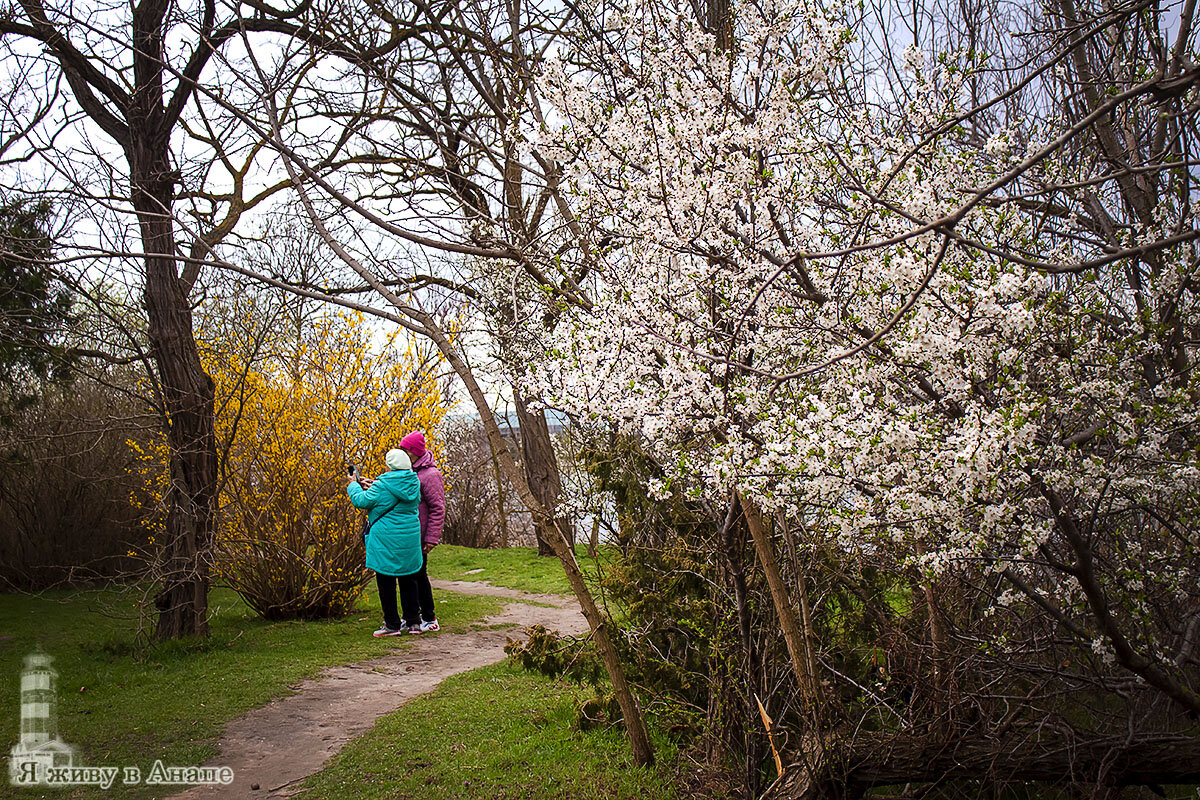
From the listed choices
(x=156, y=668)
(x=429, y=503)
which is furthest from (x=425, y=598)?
(x=156, y=668)

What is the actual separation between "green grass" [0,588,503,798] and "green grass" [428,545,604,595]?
2046 mm

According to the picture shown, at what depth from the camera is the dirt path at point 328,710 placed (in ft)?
13.3

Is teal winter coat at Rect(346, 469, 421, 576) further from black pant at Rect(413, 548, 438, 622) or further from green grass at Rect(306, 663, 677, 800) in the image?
green grass at Rect(306, 663, 677, 800)

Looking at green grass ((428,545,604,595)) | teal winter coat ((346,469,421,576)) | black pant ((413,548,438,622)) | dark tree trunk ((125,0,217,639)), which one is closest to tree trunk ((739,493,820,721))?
teal winter coat ((346,469,421,576))

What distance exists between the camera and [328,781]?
395cm

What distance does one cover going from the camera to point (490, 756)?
426 centimetres

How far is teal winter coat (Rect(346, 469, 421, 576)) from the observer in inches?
264

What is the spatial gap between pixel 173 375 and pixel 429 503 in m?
2.40

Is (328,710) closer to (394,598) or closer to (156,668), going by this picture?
(156,668)

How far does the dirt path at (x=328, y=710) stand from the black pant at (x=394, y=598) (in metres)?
0.24

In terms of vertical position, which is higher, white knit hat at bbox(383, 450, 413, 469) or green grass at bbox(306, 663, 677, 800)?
white knit hat at bbox(383, 450, 413, 469)

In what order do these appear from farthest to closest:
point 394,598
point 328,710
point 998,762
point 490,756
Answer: point 394,598 → point 328,710 → point 490,756 → point 998,762

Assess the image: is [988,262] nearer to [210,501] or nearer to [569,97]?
[569,97]

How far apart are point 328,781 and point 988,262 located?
3790 millimetres
